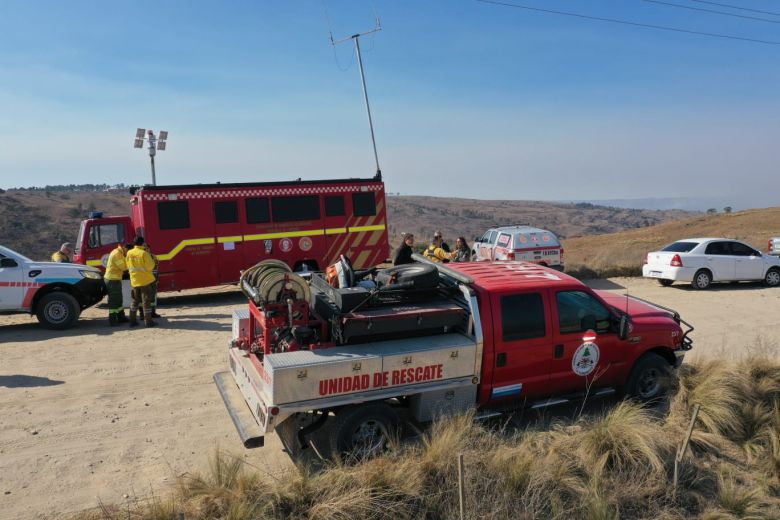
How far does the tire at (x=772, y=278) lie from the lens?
16.5 m

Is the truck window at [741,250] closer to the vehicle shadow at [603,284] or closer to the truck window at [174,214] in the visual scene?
the vehicle shadow at [603,284]

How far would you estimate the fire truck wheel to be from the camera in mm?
5449

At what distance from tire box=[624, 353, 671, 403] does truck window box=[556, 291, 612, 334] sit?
0.76m

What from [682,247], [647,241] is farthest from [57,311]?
[647,241]

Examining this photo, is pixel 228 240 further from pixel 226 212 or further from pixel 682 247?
pixel 682 247

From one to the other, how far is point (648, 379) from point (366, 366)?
3707mm

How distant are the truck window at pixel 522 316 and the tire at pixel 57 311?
9.15m

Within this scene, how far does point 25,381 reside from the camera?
812 cm

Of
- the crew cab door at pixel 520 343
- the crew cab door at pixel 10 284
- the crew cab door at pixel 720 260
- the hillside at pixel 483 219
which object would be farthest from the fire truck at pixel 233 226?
the hillside at pixel 483 219

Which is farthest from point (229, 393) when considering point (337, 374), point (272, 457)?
point (337, 374)

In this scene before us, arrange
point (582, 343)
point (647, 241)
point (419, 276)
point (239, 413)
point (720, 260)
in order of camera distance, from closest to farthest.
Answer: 1. point (239, 413)
2. point (419, 276)
3. point (582, 343)
4. point (720, 260)
5. point (647, 241)

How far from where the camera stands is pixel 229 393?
6469 mm

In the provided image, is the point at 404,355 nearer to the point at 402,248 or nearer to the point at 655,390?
the point at 655,390

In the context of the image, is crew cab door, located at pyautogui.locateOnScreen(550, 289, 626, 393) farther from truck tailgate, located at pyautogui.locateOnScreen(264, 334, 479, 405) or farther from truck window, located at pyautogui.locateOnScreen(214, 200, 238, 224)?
truck window, located at pyautogui.locateOnScreen(214, 200, 238, 224)
